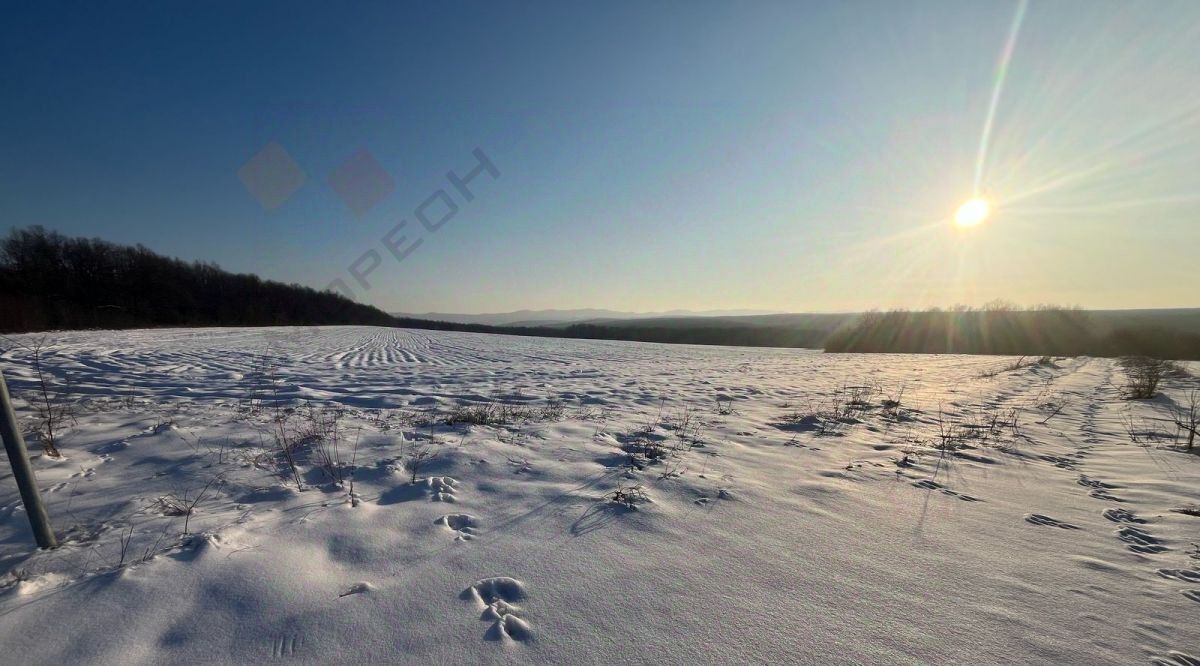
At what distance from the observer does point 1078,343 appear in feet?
69.1

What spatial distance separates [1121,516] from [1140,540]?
0.44 m

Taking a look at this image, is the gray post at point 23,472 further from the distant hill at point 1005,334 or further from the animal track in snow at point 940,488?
the distant hill at point 1005,334

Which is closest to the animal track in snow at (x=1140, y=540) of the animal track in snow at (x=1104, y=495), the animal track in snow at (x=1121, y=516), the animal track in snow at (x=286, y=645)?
the animal track in snow at (x=1121, y=516)

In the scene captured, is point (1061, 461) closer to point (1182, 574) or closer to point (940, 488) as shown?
point (940, 488)

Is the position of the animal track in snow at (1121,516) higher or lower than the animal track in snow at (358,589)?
higher

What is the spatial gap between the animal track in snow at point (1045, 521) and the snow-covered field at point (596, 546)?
2cm

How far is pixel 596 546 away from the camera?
2344 millimetres

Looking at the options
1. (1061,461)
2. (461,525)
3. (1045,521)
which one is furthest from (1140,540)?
(461,525)

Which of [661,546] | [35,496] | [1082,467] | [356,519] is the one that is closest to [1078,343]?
[1082,467]

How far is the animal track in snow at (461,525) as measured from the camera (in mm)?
2430

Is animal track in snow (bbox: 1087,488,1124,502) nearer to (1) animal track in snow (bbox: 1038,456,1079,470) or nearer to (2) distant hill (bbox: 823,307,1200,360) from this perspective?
(1) animal track in snow (bbox: 1038,456,1079,470)

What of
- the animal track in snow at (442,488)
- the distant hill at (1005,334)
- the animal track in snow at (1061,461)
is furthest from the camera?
the distant hill at (1005,334)

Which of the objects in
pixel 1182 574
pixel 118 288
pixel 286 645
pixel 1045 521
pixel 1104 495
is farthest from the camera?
pixel 118 288

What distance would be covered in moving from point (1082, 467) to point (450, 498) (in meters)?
5.78
